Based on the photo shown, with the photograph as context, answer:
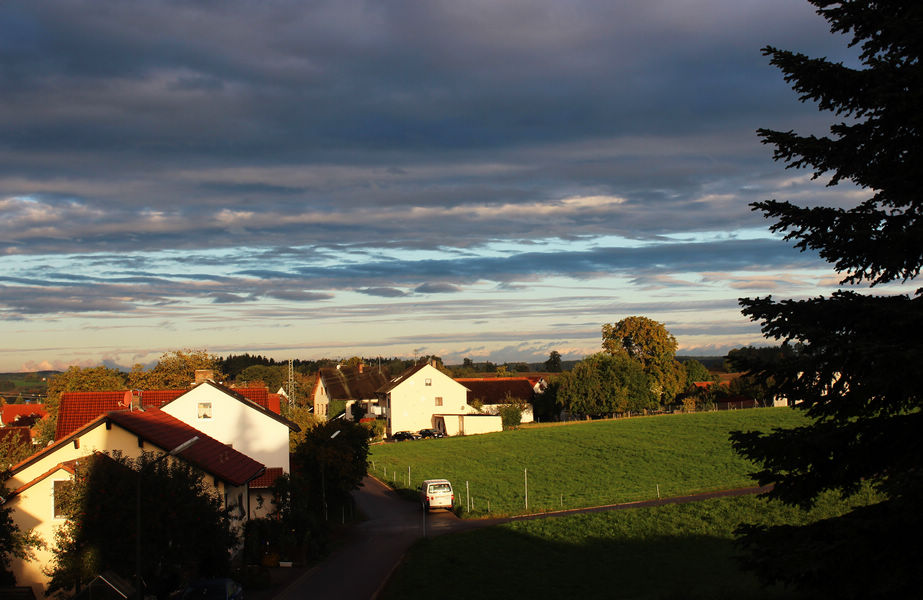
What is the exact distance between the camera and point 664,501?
138 ft

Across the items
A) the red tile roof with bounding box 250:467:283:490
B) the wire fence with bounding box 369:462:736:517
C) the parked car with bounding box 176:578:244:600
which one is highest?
the red tile roof with bounding box 250:467:283:490

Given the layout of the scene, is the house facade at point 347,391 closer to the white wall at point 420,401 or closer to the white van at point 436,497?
the white wall at point 420,401

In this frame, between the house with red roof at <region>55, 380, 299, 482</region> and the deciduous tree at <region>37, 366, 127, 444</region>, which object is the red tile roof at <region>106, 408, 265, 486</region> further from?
the deciduous tree at <region>37, 366, 127, 444</region>

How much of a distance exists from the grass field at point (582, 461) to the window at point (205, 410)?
14182mm

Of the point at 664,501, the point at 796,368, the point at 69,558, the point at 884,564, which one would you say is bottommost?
the point at 664,501

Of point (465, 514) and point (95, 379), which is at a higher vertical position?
point (95, 379)

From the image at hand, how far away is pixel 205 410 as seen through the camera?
121 ft

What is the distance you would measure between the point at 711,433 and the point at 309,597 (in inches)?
2157

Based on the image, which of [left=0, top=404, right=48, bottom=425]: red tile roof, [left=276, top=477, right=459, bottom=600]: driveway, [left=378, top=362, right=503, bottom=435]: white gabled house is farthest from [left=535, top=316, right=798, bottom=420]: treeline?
[left=0, top=404, right=48, bottom=425]: red tile roof

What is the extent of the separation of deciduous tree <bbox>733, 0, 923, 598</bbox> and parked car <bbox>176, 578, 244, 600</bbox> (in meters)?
16.1

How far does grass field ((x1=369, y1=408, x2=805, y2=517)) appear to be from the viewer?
4572cm

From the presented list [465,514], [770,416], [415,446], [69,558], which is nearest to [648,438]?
[770,416]

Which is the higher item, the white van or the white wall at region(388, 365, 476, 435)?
the white wall at region(388, 365, 476, 435)

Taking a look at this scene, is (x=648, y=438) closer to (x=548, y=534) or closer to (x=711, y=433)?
(x=711, y=433)
